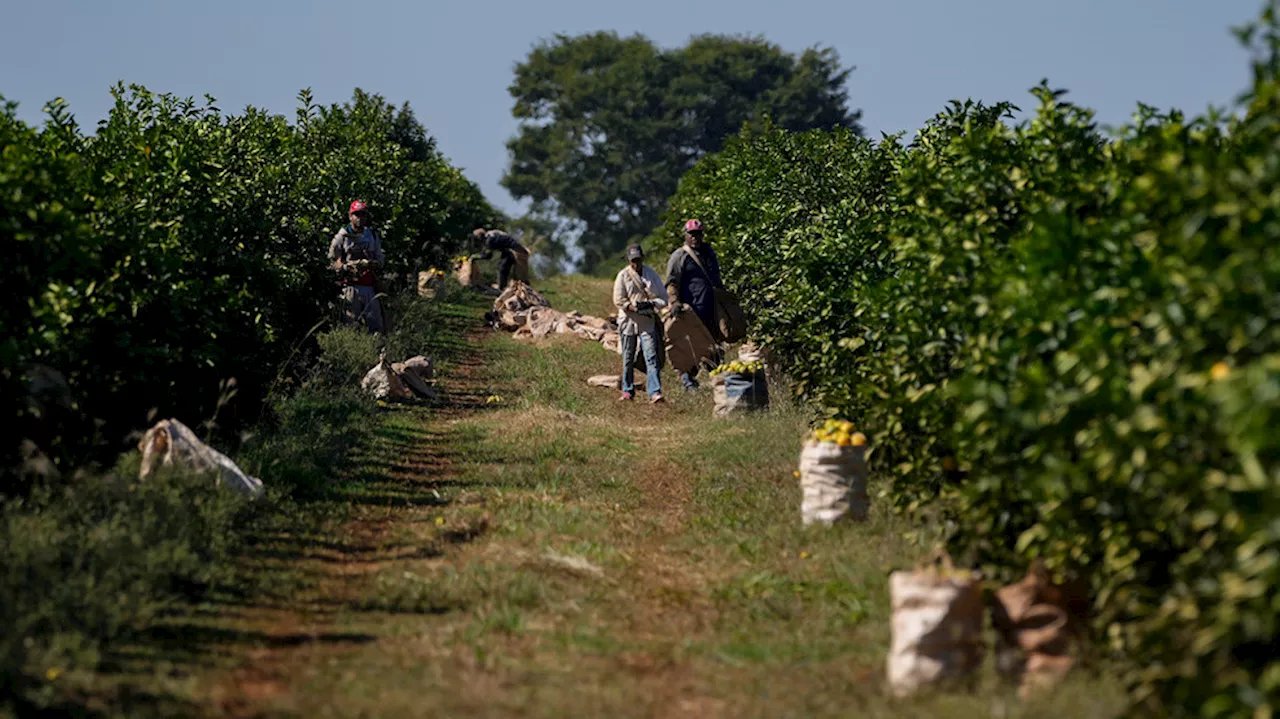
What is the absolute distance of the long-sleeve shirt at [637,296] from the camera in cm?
1678

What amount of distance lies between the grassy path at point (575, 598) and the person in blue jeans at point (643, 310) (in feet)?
10.8

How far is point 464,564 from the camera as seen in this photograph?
345 inches

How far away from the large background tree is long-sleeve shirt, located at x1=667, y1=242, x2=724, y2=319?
50003 millimetres

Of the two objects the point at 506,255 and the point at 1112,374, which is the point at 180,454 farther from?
the point at 506,255

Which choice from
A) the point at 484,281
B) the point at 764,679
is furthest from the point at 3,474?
the point at 484,281

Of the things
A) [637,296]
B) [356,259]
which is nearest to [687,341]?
[637,296]

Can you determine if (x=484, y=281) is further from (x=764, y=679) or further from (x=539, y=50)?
(x=539, y=50)

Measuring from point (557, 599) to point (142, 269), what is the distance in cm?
398

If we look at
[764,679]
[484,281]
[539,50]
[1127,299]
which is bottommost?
[764,679]

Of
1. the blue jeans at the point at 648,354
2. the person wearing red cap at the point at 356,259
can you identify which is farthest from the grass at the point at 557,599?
the person wearing red cap at the point at 356,259

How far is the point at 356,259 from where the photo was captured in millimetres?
17562

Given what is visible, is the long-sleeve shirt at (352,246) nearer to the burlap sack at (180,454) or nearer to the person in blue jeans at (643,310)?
the person in blue jeans at (643,310)

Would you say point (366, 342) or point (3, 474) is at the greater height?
point (366, 342)

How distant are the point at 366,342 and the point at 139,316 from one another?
7113mm
